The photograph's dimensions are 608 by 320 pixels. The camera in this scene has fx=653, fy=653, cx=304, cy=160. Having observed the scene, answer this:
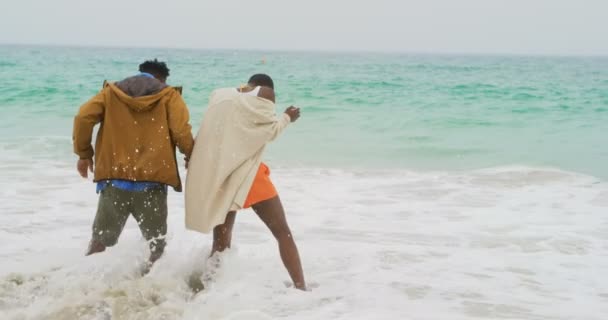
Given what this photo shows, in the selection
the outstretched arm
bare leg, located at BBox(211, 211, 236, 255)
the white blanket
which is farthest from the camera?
bare leg, located at BBox(211, 211, 236, 255)

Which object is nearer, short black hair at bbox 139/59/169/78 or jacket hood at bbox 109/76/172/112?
jacket hood at bbox 109/76/172/112

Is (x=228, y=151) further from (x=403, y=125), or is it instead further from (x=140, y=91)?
(x=403, y=125)

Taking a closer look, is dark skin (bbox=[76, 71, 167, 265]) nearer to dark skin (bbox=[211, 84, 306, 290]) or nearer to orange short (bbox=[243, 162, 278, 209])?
dark skin (bbox=[211, 84, 306, 290])

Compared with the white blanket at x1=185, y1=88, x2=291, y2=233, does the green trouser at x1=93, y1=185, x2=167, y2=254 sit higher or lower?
lower

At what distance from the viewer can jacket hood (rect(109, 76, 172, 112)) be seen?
12.4 feet

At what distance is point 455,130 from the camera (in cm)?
1523

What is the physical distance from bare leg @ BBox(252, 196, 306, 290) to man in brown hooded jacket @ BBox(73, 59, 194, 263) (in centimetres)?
57

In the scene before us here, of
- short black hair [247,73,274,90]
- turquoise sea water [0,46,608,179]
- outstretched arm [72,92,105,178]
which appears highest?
short black hair [247,73,274,90]

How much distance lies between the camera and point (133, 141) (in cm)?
386

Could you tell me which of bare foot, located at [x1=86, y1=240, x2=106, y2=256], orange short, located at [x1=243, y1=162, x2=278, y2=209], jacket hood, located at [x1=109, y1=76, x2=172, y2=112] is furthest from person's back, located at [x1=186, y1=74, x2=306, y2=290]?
bare foot, located at [x1=86, y1=240, x2=106, y2=256]

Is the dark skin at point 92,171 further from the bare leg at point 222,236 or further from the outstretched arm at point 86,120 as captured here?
the bare leg at point 222,236

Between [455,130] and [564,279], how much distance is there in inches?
415

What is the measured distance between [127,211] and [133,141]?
468 mm

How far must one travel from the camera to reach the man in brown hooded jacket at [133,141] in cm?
381
